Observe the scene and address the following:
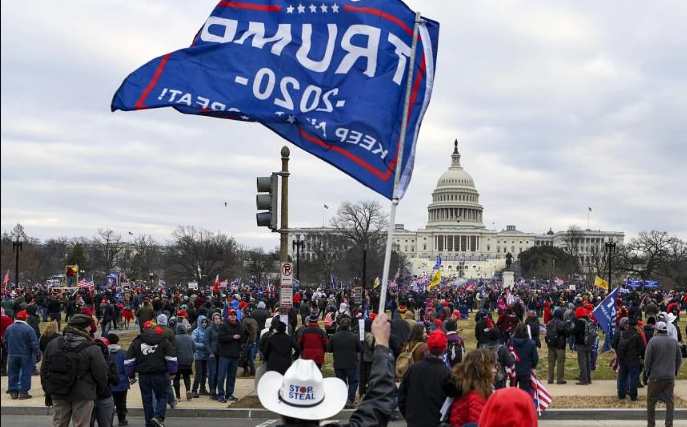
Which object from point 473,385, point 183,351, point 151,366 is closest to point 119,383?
point 151,366

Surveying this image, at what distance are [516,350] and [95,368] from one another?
7.48 m

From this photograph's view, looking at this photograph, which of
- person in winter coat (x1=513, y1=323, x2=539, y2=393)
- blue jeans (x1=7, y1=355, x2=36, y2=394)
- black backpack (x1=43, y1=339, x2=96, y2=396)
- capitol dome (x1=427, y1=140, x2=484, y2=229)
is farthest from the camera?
capitol dome (x1=427, y1=140, x2=484, y2=229)

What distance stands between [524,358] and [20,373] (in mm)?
9076

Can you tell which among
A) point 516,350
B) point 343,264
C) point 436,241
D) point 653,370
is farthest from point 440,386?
point 436,241

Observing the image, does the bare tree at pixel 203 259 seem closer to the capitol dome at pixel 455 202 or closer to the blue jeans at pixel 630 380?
the blue jeans at pixel 630 380

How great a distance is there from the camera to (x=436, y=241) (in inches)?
7653

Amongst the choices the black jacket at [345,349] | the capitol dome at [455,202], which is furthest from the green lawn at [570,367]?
the capitol dome at [455,202]

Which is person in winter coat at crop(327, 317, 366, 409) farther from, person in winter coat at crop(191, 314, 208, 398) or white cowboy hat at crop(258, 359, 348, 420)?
white cowboy hat at crop(258, 359, 348, 420)

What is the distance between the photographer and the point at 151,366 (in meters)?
11.6

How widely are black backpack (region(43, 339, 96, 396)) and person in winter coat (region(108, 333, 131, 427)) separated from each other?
125 inches

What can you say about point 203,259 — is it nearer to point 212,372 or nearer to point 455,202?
point 212,372

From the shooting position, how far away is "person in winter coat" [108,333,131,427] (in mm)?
12312

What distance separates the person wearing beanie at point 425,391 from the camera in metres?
7.05

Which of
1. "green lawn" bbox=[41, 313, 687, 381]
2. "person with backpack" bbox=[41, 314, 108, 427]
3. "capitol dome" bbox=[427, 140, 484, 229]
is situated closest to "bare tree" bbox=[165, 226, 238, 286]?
"green lawn" bbox=[41, 313, 687, 381]
